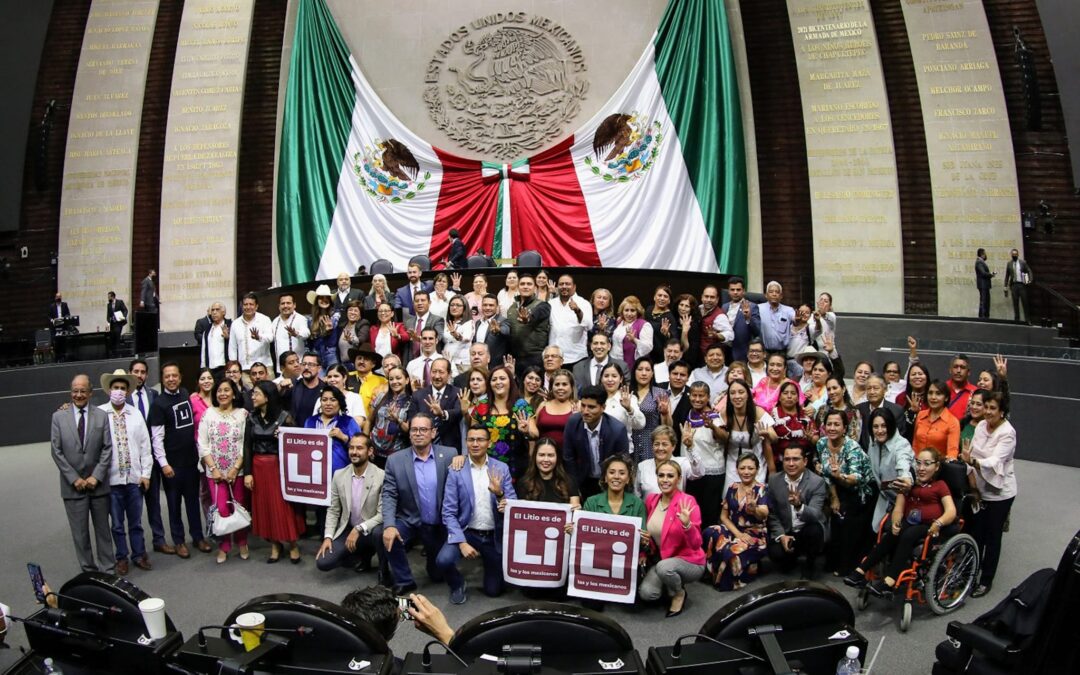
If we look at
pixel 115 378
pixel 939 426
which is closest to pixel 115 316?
pixel 115 378

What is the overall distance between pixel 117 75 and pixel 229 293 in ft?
14.2

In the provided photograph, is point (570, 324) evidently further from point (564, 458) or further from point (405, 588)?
point (405, 588)

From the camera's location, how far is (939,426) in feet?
20.9

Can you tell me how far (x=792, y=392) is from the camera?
641cm

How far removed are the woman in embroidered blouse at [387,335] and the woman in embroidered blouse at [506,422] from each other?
188 cm

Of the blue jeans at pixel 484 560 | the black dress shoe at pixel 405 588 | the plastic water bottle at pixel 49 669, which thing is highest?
the plastic water bottle at pixel 49 669

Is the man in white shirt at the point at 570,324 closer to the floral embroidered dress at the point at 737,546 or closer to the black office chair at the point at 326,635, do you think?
the floral embroidered dress at the point at 737,546

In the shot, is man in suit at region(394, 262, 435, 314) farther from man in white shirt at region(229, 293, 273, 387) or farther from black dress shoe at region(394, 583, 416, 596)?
black dress shoe at region(394, 583, 416, 596)

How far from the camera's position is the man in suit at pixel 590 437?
6.20m

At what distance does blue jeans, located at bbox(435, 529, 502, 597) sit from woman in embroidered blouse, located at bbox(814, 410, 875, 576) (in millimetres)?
2328

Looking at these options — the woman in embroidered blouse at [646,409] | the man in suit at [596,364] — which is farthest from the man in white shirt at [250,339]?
the woman in embroidered blouse at [646,409]

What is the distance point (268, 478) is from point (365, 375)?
1.25m

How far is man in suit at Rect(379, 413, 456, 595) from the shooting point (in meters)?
5.99

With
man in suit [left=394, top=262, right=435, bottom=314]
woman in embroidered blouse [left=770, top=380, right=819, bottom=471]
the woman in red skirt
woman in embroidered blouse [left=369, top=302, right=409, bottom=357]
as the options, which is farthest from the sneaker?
man in suit [left=394, top=262, right=435, bottom=314]
